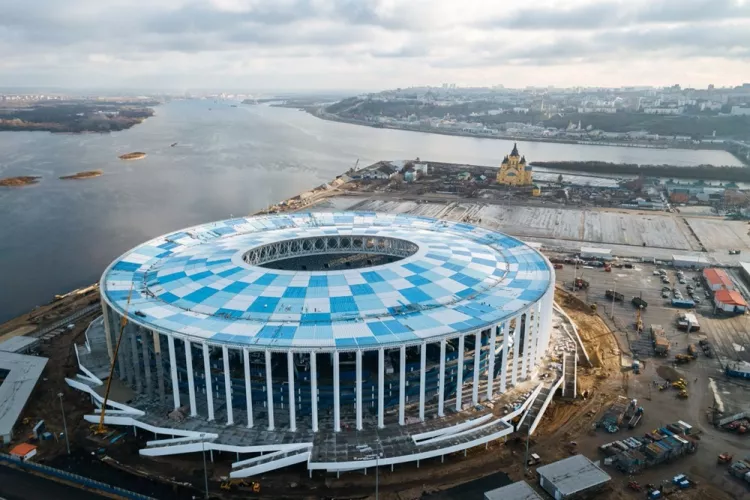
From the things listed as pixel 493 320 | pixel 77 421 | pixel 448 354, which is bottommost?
pixel 77 421

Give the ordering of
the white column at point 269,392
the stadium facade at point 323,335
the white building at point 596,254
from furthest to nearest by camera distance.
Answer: the white building at point 596,254, the stadium facade at point 323,335, the white column at point 269,392

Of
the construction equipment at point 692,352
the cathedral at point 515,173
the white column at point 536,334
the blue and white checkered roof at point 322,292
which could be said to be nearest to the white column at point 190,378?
the blue and white checkered roof at point 322,292

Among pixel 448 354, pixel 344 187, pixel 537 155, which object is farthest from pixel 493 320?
pixel 537 155

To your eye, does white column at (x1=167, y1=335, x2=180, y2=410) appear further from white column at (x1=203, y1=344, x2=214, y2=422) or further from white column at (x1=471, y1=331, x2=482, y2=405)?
white column at (x1=471, y1=331, x2=482, y2=405)

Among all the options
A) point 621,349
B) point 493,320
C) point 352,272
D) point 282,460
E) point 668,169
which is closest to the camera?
point 282,460

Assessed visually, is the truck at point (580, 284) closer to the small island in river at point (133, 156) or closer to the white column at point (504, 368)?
the white column at point (504, 368)

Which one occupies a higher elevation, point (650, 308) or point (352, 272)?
point (352, 272)

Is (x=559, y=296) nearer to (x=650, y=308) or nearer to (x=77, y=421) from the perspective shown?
(x=650, y=308)
